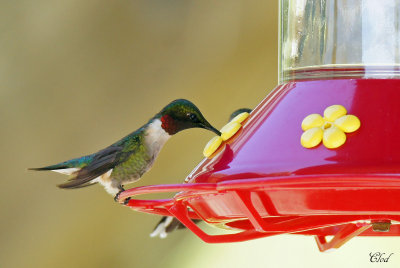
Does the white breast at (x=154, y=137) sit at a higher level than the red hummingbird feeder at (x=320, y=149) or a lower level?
lower

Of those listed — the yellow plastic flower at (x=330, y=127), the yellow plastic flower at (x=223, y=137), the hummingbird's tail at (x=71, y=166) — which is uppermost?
the yellow plastic flower at (x=330, y=127)

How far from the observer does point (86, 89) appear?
6219mm

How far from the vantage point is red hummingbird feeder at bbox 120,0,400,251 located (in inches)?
101

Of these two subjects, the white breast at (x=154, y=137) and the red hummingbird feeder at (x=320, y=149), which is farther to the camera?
the white breast at (x=154, y=137)

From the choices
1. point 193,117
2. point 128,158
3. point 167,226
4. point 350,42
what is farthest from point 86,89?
point 350,42

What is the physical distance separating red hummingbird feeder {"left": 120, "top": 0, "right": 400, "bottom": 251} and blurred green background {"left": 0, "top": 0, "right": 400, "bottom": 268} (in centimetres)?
283

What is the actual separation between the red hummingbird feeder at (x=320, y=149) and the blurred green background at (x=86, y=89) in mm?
2831

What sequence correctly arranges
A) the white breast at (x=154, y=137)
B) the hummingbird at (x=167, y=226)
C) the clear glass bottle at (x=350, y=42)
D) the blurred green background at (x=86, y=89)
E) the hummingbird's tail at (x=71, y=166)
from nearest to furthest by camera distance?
the clear glass bottle at (x=350, y=42) → the white breast at (x=154, y=137) → the hummingbird's tail at (x=71, y=166) → the hummingbird at (x=167, y=226) → the blurred green background at (x=86, y=89)

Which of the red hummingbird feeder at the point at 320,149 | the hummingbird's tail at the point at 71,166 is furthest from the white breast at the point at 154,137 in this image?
the red hummingbird feeder at the point at 320,149

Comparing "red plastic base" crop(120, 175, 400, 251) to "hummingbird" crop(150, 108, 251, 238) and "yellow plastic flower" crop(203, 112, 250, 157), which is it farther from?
"hummingbird" crop(150, 108, 251, 238)

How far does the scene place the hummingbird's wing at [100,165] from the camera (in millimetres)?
4574

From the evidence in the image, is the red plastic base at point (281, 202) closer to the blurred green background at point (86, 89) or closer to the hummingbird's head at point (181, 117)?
the hummingbird's head at point (181, 117)

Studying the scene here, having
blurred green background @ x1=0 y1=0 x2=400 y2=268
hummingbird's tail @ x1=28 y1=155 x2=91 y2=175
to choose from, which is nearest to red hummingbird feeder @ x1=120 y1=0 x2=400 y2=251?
hummingbird's tail @ x1=28 y1=155 x2=91 y2=175

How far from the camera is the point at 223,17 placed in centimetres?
644
